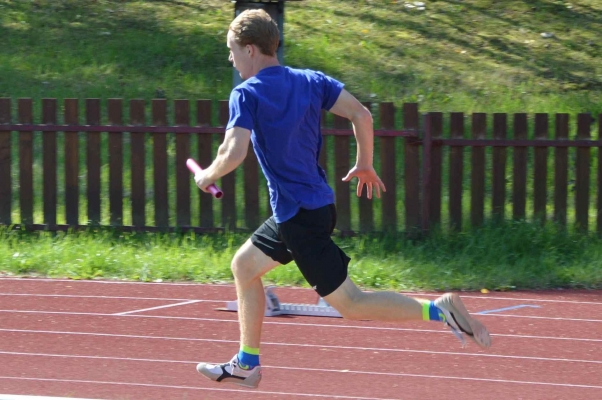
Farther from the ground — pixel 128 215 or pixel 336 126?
pixel 336 126

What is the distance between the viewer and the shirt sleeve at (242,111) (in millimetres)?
3896

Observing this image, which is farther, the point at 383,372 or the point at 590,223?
the point at 590,223

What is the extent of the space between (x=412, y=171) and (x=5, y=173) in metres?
3.94

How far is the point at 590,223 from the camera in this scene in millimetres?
8367

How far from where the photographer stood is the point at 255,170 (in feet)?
27.7

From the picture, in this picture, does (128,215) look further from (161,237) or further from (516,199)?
(516,199)

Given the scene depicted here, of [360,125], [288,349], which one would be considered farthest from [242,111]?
[288,349]

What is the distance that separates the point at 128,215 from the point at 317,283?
4.86 metres

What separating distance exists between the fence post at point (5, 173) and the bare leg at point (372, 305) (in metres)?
5.37

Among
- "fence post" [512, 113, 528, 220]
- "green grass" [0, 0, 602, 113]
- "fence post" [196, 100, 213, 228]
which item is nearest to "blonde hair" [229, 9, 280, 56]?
"fence post" [196, 100, 213, 228]

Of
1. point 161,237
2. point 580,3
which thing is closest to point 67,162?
point 161,237

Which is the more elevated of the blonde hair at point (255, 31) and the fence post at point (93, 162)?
the blonde hair at point (255, 31)

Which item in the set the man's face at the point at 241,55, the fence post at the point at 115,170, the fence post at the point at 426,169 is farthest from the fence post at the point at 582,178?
the man's face at the point at 241,55

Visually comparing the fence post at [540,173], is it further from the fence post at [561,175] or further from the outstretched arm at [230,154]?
the outstretched arm at [230,154]
